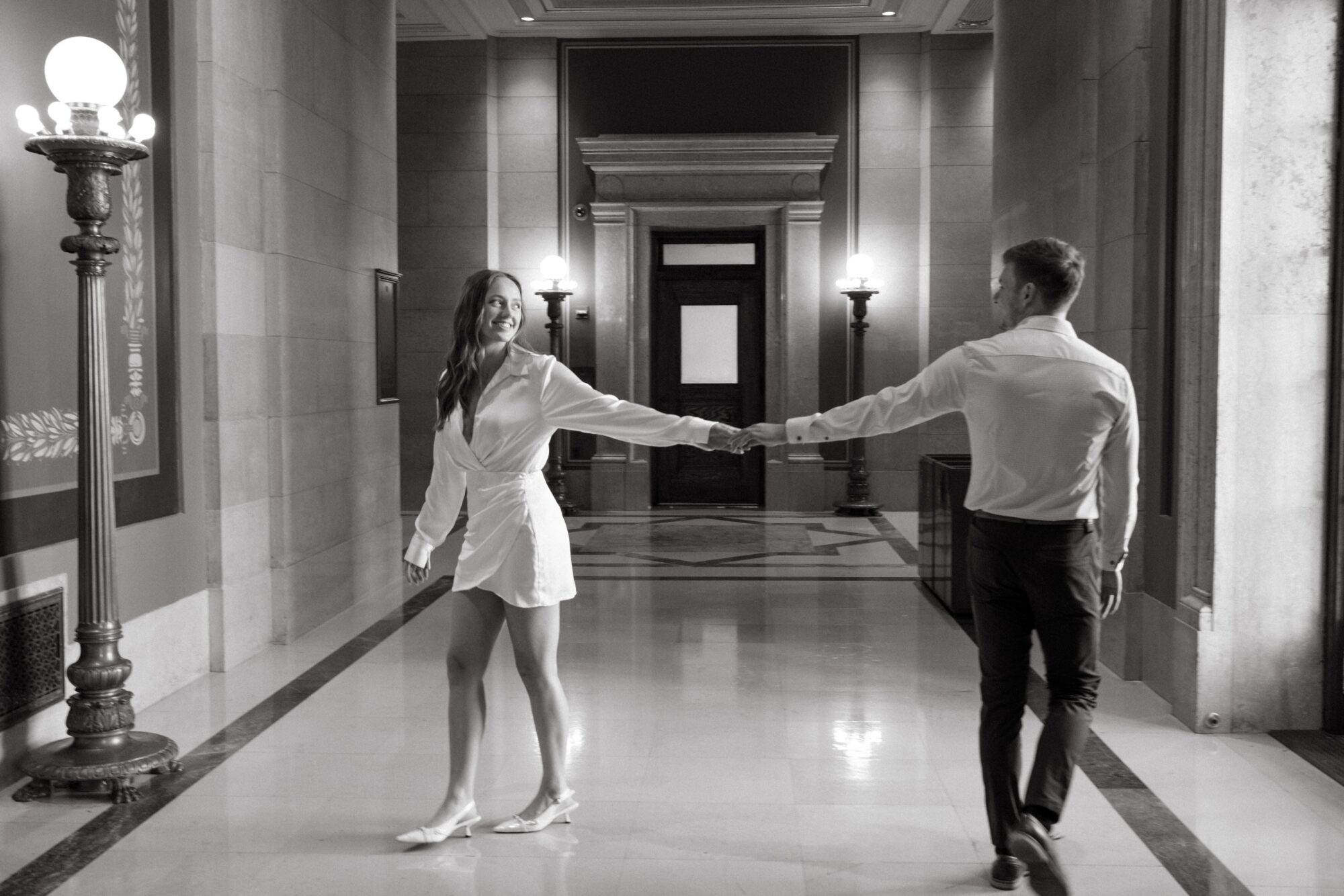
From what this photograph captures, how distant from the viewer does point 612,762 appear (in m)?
4.32

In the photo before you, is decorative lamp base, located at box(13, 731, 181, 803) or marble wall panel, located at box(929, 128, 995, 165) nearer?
decorative lamp base, located at box(13, 731, 181, 803)

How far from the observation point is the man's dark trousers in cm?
306

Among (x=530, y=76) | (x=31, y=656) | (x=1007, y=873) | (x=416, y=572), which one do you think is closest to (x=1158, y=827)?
(x=1007, y=873)

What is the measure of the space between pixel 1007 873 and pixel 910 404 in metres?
1.23

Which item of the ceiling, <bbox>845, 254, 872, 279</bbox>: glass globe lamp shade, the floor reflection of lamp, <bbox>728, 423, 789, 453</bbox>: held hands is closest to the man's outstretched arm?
<bbox>728, 423, 789, 453</bbox>: held hands

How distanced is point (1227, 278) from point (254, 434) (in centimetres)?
431

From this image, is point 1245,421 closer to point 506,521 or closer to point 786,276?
point 506,521

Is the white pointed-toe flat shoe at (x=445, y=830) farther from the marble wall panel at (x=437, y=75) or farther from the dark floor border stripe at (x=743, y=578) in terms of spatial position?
the marble wall panel at (x=437, y=75)

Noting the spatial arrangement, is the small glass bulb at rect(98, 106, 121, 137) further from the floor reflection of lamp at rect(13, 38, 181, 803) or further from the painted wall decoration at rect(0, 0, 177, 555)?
the painted wall decoration at rect(0, 0, 177, 555)

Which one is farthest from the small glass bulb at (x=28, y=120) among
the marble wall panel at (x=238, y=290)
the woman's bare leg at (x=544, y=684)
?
the woman's bare leg at (x=544, y=684)

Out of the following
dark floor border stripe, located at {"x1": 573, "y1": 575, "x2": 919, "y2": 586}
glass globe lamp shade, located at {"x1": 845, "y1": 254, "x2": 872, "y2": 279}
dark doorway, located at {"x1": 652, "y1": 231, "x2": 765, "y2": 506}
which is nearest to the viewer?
dark floor border stripe, located at {"x1": 573, "y1": 575, "x2": 919, "y2": 586}

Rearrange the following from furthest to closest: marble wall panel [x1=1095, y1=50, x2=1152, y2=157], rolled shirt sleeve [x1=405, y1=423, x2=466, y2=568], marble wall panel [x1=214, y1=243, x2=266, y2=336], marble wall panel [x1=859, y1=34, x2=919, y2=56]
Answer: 1. marble wall panel [x1=859, y1=34, x2=919, y2=56]
2. marble wall panel [x1=214, y1=243, x2=266, y2=336]
3. marble wall panel [x1=1095, y1=50, x2=1152, y2=157]
4. rolled shirt sleeve [x1=405, y1=423, x2=466, y2=568]

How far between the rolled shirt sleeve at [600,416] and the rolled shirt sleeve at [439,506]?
0.33 metres

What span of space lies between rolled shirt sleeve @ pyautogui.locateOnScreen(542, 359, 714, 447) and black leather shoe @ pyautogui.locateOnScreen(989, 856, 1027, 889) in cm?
137
